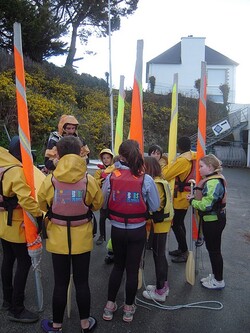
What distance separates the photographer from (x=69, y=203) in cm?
255

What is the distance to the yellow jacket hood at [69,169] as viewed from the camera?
2490mm

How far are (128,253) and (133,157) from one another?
0.94m

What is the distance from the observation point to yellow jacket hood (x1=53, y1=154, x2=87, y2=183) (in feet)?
8.17

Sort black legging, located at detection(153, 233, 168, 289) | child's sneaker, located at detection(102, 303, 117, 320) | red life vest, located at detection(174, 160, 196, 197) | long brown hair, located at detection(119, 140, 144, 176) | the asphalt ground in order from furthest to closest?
red life vest, located at detection(174, 160, 196, 197), black legging, located at detection(153, 233, 168, 289), child's sneaker, located at detection(102, 303, 117, 320), the asphalt ground, long brown hair, located at detection(119, 140, 144, 176)

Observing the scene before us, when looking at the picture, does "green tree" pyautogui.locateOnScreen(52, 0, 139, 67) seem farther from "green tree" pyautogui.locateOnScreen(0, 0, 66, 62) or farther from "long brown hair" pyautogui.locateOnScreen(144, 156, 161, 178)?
"long brown hair" pyautogui.locateOnScreen(144, 156, 161, 178)

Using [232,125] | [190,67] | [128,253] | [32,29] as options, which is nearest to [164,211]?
[128,253]

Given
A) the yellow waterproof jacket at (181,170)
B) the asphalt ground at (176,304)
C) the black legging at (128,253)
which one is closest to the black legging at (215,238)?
the asphalt ground at (176,304)

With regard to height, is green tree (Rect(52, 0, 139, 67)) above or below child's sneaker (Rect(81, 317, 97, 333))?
above

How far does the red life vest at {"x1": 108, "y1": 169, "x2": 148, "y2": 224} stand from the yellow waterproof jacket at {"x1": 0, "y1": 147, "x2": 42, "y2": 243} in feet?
2.37

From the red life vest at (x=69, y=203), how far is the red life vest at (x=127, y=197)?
34 cm

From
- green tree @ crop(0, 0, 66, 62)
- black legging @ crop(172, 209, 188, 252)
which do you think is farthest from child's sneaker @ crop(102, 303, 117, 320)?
green tree @ crop(0, 0, 66, 62)

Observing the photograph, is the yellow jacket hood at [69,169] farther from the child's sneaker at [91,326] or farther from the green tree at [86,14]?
the green tree at [86,14]

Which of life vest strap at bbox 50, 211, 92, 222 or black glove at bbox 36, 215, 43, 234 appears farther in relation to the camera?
black glove at bbox 36, 215, 43, 234

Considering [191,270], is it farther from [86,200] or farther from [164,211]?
[86,200]
